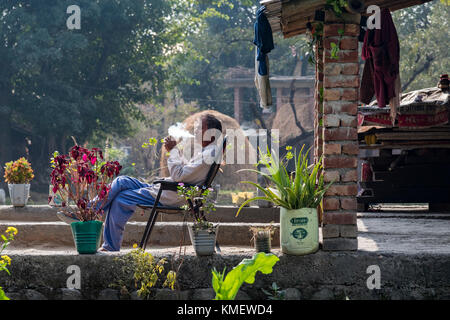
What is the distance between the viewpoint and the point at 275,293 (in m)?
4.86

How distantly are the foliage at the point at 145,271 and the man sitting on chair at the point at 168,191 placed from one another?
1027 mm

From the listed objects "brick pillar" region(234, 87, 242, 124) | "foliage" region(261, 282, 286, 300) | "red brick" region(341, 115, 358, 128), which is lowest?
"foliage" region(261, 282, 286, 300)

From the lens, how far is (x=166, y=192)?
6035mm

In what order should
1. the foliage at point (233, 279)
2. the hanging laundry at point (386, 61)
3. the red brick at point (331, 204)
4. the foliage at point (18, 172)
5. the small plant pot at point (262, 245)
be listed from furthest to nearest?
the foliage at point (18, 172)
the hanging laundry at point (386, 61)
the small plant pot at point (262, 245)
the red brick at point (331, 204)
the foliage at point (233, 279)

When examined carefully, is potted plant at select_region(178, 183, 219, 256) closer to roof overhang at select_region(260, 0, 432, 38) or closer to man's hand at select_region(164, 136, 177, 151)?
man's hand at select_region(164, 136, 177, 151)

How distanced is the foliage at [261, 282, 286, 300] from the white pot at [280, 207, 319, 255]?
29 centimetres

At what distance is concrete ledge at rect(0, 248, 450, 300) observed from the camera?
482 centimetres

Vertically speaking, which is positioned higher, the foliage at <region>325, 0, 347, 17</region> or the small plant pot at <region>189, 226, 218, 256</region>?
the foliage at <region>325, 0, 347, 17</region>

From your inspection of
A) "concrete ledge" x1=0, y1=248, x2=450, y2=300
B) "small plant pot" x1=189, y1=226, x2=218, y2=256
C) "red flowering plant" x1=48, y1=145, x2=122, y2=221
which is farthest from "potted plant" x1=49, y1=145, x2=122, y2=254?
"small plant pot" x1=189, y1=226, x2=218, y2=256

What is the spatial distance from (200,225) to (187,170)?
0.98 m

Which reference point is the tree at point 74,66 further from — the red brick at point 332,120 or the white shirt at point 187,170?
the red brick at point 332,120

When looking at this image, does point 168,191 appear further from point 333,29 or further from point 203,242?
point 333,29

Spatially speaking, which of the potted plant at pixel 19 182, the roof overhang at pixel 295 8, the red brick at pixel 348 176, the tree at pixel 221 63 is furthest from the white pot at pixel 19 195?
the tree at pixel 221 63

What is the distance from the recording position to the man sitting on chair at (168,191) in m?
6.00
